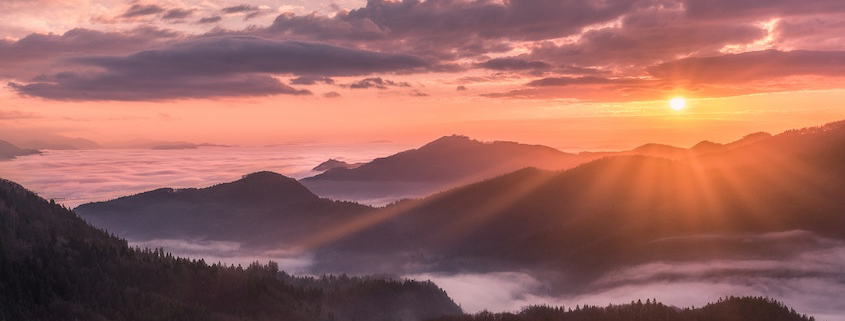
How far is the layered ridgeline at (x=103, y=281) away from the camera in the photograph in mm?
41406

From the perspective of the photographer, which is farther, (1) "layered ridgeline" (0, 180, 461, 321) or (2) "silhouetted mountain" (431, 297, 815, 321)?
(2) "silhouetted mountain" (431, 297, 815, 321)

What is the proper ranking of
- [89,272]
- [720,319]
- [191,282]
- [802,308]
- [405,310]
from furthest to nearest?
[802,308] < [405,310] < [720,319] < [191,282] < [89,272]

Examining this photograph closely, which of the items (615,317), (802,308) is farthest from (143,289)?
(802,308)

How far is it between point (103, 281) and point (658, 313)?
4437 centimetres

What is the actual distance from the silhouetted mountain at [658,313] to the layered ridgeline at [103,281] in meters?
16.6

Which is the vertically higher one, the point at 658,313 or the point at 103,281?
the point at 103,281

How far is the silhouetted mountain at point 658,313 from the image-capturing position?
5712 centimetres

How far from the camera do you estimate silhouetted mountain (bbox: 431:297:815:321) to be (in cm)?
5712

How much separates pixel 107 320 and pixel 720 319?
48.1 metres

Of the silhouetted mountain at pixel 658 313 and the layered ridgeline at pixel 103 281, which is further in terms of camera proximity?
the silhouetted mountain at pixel 658 313

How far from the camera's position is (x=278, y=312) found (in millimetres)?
54594

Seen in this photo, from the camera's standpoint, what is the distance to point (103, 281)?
4666 centimetres

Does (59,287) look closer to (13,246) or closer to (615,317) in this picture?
(13,246)

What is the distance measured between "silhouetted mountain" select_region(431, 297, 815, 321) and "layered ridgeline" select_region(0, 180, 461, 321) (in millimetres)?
16567
